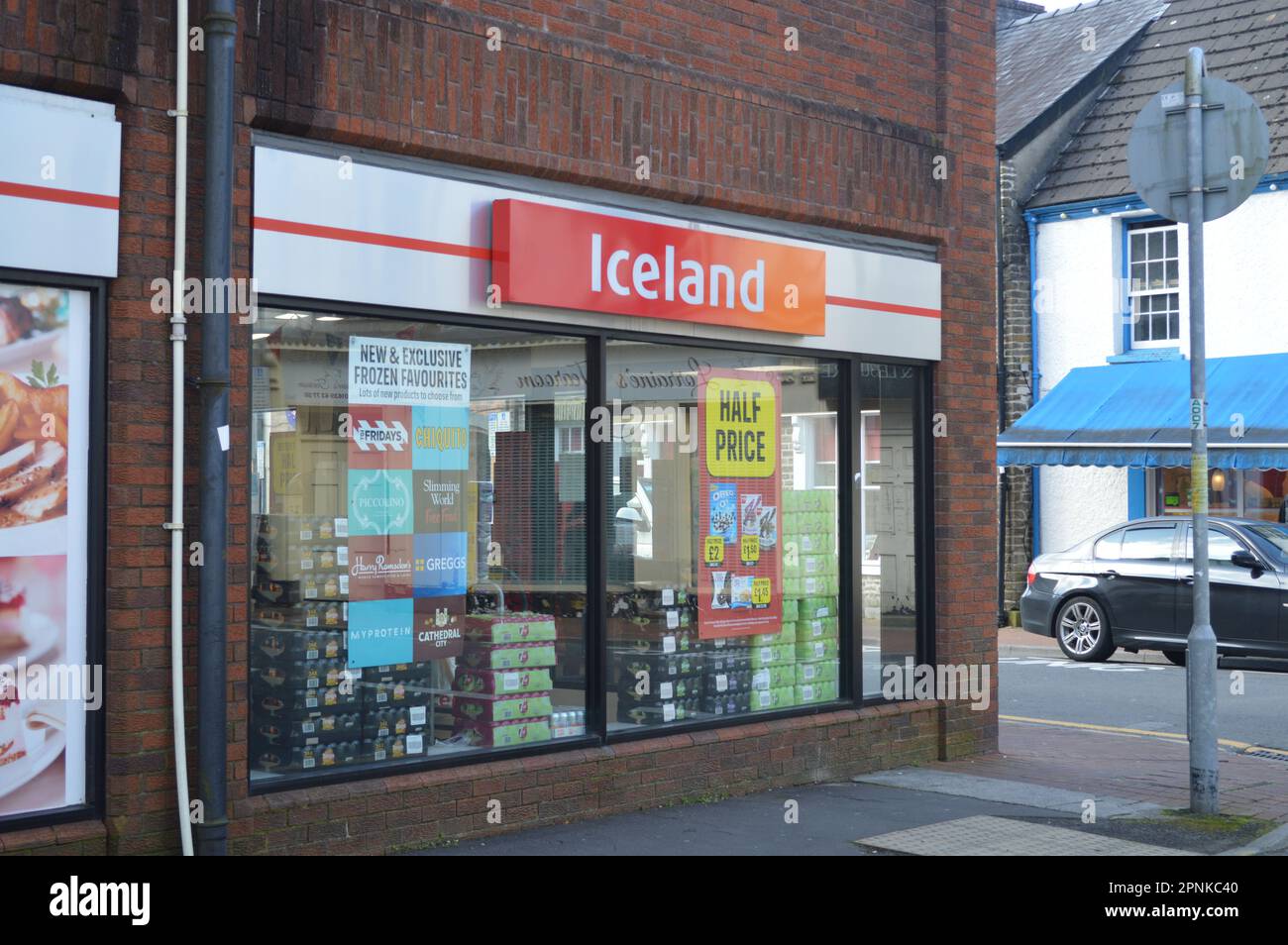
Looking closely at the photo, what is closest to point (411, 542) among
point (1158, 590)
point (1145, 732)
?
point (1145, 732)

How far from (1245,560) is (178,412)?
41.3ft

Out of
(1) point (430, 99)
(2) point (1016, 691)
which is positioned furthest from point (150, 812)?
(2) point (1016, 691)

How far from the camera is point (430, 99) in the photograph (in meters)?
7.48

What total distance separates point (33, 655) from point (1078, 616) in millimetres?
13757

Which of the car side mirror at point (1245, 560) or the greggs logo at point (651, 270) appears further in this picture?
the car side mirror at point (1245, 560)

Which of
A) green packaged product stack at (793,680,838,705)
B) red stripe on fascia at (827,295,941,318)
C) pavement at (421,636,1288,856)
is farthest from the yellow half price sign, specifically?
pavement at (421,636,1288,856)

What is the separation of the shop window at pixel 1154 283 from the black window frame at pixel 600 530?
12502 mm

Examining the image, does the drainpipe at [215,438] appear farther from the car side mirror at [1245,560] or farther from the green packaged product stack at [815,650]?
the car side mirror at [1245,560]

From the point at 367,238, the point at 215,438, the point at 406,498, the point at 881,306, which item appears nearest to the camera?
the point at 215,438

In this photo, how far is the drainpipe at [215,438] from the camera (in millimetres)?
6398

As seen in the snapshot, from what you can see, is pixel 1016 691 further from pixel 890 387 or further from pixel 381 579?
pixel 381 579

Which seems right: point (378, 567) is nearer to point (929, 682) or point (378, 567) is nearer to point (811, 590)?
point (811, 590)

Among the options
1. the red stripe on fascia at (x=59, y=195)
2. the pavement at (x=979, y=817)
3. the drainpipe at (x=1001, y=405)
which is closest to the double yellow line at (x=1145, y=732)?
the pavement at (x=979, y=817)

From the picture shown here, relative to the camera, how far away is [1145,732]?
40.4 ft
